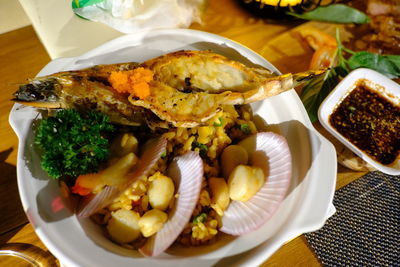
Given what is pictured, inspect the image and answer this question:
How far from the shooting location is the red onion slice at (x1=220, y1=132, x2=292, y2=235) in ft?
3.76

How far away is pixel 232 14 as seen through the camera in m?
2.24

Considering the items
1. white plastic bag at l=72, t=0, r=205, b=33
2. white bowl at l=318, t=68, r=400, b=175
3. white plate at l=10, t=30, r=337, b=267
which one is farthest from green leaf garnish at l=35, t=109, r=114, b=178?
white bowl at l=318, t=68, r=400, b=175

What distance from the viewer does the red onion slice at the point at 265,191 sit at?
1146 mm

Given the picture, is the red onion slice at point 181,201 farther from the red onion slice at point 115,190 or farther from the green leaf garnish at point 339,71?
the green leaf garnish at point 339,71

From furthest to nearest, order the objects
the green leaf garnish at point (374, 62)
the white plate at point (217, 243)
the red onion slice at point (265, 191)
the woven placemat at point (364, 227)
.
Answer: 1. the green leaf garnish at point (374, 62)
2. the woven placemat at point (364, 227)
3. the red onion slice at point (265, 191)
4. the white plate at point (217, 243)

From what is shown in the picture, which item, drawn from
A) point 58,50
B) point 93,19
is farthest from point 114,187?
point 93,19

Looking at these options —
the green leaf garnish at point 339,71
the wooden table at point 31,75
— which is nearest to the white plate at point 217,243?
the wooden table at point 31,75

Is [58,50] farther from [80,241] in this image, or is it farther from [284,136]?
[284,136]

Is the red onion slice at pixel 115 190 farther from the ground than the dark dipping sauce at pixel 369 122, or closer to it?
farther from the ground

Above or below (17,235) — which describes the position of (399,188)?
below

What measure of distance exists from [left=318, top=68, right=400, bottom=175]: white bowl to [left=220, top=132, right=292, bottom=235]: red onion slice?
0.52 metres

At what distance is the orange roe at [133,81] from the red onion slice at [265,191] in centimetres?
53

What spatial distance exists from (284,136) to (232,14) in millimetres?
1271

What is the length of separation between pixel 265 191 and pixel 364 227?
728 millimetres
